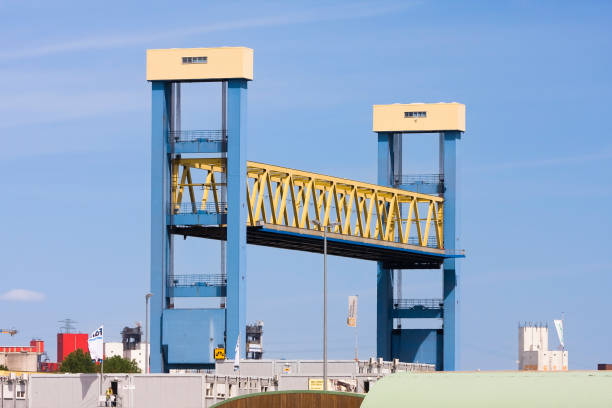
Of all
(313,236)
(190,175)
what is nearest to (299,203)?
(313,236)

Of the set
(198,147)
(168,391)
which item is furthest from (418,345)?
(168,391)

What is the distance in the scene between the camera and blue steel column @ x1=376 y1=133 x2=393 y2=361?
459 ft

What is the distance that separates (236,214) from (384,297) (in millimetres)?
35616

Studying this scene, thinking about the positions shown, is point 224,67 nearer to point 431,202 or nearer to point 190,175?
point 190,175

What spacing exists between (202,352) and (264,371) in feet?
15.9

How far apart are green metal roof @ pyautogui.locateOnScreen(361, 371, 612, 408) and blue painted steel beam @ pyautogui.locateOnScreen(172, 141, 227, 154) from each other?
6270cm

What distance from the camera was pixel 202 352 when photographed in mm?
108125

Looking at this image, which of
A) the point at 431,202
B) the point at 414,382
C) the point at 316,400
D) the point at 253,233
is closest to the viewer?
the point at 414,382

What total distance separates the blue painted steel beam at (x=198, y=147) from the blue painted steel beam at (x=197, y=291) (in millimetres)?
10264

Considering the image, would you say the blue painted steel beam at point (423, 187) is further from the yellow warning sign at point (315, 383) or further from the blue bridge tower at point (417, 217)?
the yellow warning sign at point (315, 383)

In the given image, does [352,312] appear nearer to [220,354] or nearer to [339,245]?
[220,354]

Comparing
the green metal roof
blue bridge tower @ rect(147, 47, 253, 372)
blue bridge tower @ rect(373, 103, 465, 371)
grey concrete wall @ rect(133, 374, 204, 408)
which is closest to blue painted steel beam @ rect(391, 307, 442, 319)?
blue bridge tower @ rect(373, 103, 465, 371)

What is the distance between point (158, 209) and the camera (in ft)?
364

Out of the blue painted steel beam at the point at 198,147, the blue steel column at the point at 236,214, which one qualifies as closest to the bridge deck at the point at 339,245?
the blue steel column at the point at 236,214
